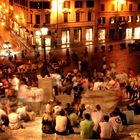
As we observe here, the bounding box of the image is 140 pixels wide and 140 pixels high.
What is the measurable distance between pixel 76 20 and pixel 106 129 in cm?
5318

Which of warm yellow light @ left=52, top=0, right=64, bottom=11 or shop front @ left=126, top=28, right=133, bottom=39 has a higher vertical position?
warm yellow light @ left=52, top=0, right=64, bottom=11

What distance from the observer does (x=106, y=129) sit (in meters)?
17.6

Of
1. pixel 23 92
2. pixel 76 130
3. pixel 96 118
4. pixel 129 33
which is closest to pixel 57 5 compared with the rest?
pixel 129 33

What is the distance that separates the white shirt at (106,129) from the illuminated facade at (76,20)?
152 feet

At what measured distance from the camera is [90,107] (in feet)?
67.5

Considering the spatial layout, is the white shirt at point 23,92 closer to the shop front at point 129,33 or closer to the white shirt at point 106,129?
the white shirt at point 106,129

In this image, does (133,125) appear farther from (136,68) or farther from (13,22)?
(13,22)

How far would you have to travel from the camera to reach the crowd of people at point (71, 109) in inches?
716

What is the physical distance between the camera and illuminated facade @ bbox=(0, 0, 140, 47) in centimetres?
6631

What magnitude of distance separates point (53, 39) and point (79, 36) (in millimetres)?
4894

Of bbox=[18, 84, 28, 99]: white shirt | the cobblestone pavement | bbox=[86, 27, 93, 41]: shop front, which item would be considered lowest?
the cobblestone pavement

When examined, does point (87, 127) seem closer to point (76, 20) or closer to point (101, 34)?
point (76, 20)

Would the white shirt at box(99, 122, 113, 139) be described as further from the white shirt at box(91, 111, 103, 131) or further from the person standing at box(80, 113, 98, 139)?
the white shirt at box(91, 111, 103, 131)

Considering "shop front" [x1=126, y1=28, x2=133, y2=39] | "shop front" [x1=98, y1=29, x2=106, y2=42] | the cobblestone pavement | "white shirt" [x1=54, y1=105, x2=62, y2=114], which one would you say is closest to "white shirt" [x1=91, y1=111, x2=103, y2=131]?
the cobblestone pavement
